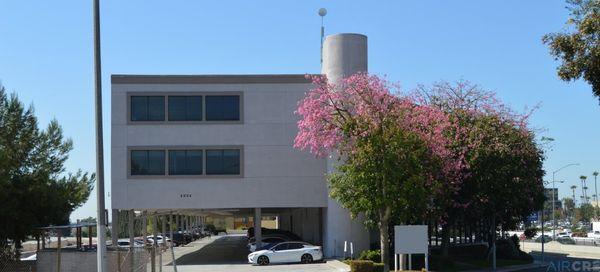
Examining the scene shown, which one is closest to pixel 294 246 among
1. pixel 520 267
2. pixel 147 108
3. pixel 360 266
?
pixel 360 266

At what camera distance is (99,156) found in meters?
16.8

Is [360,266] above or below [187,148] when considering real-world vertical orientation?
below

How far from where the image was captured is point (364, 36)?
42.4 m

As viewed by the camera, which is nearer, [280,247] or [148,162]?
[280,247]

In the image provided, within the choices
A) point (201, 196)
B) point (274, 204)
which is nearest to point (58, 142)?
point (201, 196)

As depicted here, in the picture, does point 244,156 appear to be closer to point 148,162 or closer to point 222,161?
point 222,161

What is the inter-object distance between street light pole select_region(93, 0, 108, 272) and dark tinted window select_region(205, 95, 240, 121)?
25167 millimetres

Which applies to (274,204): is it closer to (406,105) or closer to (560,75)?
(406,105)

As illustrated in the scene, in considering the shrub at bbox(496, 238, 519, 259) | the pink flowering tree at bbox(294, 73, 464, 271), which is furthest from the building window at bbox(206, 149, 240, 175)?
the shrub at bbox(496, 238, 519, 259)

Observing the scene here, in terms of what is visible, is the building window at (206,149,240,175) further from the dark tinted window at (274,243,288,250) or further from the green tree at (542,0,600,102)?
the green tree at (542,0,600,102)

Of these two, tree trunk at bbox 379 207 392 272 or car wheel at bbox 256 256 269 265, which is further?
car wheel at bbox 256 256 269 265

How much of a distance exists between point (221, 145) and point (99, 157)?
2542 cm

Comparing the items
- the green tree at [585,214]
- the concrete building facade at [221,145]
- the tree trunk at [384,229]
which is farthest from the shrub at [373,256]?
the green tree at [585,214]

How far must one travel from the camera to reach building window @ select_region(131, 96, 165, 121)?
42.0 meters
